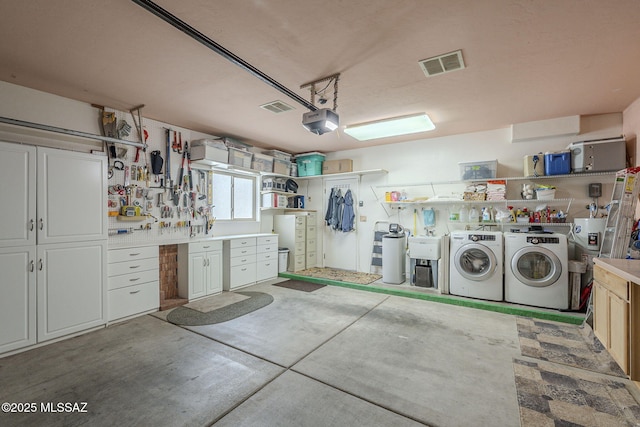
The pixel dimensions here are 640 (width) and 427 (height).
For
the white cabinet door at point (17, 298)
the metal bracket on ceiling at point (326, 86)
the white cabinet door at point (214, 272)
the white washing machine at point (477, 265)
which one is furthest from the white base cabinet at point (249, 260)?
the white washing machine at point (477, 265)

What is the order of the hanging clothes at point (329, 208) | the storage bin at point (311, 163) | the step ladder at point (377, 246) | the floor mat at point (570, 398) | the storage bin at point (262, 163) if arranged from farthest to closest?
1. the hanging clothes at point (329, 208)
2. the storage bin at point (311, 163)
3. the step ladder at point (377, 246)
4. the storage bin at point (262, 163)
5. the floor mat at point (570, 398)

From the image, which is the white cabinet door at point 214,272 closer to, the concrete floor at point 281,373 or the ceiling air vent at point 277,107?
the concrete floor at point 281,373

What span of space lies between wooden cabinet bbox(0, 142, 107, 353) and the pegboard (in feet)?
1.45

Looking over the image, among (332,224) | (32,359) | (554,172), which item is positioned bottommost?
(32,359)

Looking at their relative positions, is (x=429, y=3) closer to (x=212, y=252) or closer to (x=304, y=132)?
(x=304, y=132)

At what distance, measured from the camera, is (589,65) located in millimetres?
2758

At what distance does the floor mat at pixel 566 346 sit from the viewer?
2619 mm

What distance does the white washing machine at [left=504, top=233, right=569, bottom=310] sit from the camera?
3846mm

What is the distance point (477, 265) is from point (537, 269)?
2.53 ft

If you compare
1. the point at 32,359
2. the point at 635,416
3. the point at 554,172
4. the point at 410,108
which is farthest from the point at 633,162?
the point at 32,359

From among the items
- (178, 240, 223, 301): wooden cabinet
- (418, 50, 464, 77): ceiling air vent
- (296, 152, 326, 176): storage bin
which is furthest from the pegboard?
(418, 50, 464, 77): ceiling air vent

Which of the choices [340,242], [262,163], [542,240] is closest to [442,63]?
[542,240]

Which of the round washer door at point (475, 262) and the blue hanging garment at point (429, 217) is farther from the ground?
the blue hanging garment at point (429, 217)

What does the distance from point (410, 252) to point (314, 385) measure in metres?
3.36
